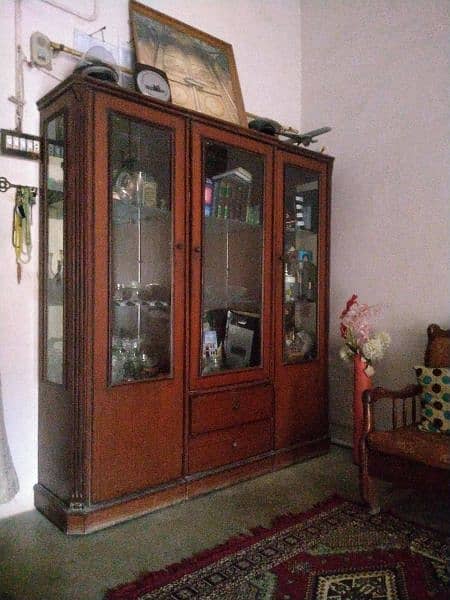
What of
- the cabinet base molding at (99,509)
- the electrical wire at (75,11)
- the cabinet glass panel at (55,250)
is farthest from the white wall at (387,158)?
the cabinet glass panel at (55,250)

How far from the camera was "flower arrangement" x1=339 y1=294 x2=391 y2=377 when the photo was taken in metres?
2.55

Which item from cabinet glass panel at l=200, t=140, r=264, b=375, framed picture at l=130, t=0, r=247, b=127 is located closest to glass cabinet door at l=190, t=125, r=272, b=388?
cabinet glass panel at l=200, t=140, r=264, b=375

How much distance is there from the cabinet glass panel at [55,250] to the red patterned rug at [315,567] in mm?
977

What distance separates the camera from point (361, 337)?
2631 millimetres

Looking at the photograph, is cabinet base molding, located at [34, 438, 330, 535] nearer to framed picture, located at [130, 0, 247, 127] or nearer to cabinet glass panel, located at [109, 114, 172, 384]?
cabinet glass panel, located at [109, 114, 172, 384]

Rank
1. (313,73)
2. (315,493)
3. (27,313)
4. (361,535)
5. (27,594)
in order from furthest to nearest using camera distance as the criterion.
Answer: (313,73) → (315,493) → (27,313) → (361,535) → (27,594)

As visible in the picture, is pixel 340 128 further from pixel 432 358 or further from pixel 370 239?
pixel 432 358

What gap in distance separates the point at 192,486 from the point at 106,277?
3.65ft

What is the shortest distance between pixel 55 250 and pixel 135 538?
1294 millimetres

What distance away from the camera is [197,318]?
2.26 meters

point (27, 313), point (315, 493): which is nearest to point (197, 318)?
point (27, 313)

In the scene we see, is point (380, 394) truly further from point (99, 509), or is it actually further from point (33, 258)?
point (33, 258)

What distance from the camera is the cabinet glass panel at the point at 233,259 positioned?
2.42m

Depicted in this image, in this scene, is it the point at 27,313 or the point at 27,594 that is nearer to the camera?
the point at 27,594
